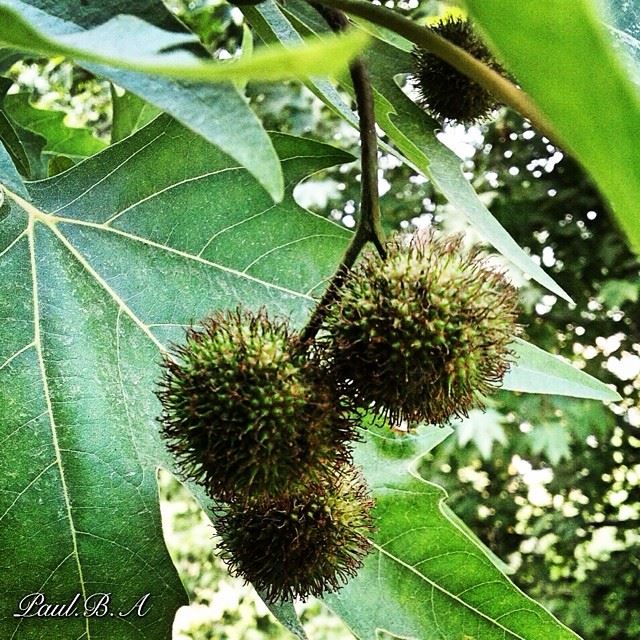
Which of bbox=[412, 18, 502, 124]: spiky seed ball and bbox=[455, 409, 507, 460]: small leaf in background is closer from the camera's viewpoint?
bbox=[412, 18, 502, 124]: spiky seed ball

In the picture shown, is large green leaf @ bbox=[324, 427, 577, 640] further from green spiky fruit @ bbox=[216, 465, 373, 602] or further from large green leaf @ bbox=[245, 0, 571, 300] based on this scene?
large green leaf @ bbox=[245, 0, 571, 300]

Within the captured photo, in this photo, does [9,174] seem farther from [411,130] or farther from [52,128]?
[52,128]

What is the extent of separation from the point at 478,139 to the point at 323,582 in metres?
2.63

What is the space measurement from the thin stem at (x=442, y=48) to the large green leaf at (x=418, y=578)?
1.52 ft

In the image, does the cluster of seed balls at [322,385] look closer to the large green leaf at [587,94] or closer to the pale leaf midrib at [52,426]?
the pale leaf midrib at [52,426]

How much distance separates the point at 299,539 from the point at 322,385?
18 centimetres

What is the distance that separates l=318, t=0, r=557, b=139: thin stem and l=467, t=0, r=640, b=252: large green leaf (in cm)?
25

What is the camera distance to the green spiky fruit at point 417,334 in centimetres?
85

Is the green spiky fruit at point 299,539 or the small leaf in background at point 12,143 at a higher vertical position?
the small leaf in background at point 12,143

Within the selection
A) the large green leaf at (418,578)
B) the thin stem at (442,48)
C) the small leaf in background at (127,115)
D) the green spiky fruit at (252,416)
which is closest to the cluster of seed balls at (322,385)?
the green spiky fruit at (252,416)

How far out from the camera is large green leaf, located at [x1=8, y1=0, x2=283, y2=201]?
49 centimetres

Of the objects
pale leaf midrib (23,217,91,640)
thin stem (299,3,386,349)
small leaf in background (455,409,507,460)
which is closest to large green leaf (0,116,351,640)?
pale leaf midrib (23,217,91,640)

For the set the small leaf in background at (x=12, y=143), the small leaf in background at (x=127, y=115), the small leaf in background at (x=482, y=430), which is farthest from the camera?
Result: the small leaf in background at (x=482, y=430)

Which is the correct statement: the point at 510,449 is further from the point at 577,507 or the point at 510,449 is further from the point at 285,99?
the point at 285,99
